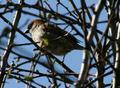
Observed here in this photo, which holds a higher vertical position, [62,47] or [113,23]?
[62,47]

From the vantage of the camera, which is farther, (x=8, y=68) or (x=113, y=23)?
(x=8, y=68)

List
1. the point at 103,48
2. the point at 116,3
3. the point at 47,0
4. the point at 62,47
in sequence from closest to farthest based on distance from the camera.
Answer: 1. the point at 116,3
2. the point at 103,48
3. the point at 47,0
4. the point at 62,47

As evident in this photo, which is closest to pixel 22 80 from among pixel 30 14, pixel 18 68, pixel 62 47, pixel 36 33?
pixel 18 68

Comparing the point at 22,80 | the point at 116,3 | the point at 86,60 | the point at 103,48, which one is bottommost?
the point at 86,60

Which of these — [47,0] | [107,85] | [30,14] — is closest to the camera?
[30,14]

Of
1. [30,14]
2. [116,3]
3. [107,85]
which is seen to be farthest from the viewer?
[107,85]

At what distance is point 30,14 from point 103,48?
918 mm

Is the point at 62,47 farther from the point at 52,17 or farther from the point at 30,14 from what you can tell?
the point at 30,14

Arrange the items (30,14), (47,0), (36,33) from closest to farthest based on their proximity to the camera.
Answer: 1. (30,14)
2. (47,0)
3. (36,33)

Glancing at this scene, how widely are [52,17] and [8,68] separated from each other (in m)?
0.66

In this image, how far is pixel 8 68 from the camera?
3.19 m

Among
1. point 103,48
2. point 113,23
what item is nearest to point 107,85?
point 103,48

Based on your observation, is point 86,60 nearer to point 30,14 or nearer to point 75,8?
point 30,14

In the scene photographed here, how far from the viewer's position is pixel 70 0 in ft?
9.73
